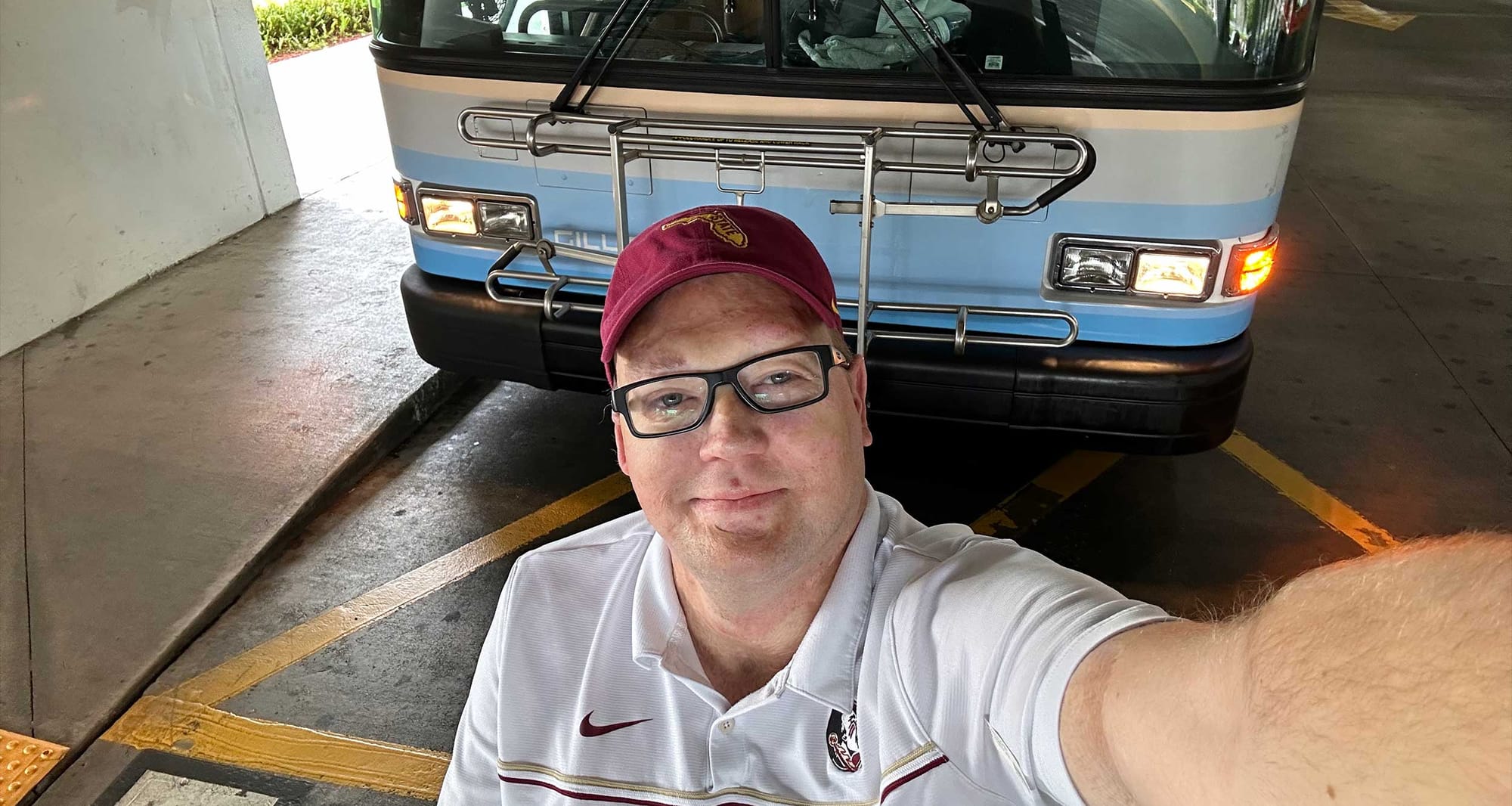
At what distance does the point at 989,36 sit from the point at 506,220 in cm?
166

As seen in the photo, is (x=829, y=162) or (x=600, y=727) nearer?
(x=600, y=727)

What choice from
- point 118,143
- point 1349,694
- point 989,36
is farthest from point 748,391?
point 118,143

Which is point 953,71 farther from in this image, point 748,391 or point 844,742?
point 844,742

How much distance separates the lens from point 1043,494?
3.92 metres

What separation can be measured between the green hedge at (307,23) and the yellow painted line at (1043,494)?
1007 cm

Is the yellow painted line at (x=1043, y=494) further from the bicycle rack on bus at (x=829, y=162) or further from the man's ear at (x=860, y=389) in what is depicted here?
the man's ear at (x=860, y=389)

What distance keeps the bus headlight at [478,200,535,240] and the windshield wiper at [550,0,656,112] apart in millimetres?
430

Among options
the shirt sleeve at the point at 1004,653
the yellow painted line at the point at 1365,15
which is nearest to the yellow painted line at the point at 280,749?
the shirt sleeve at the point at 1004,653

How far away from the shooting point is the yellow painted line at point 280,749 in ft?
8.90

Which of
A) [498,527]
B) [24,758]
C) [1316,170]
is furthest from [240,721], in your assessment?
[1316,170]

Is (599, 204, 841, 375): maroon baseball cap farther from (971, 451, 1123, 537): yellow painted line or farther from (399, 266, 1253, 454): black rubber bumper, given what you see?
(971, 451, 1123, 537): yellow painted line

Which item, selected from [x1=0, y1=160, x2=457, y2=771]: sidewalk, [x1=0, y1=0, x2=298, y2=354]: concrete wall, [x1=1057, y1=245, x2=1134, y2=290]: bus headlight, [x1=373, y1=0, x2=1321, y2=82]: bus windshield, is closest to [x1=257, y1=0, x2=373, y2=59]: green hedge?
[x1=0, y1=0, x2=298, y2=354]: concrete wall

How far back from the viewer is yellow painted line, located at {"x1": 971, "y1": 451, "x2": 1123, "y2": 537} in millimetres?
3713

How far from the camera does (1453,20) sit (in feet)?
48.0
